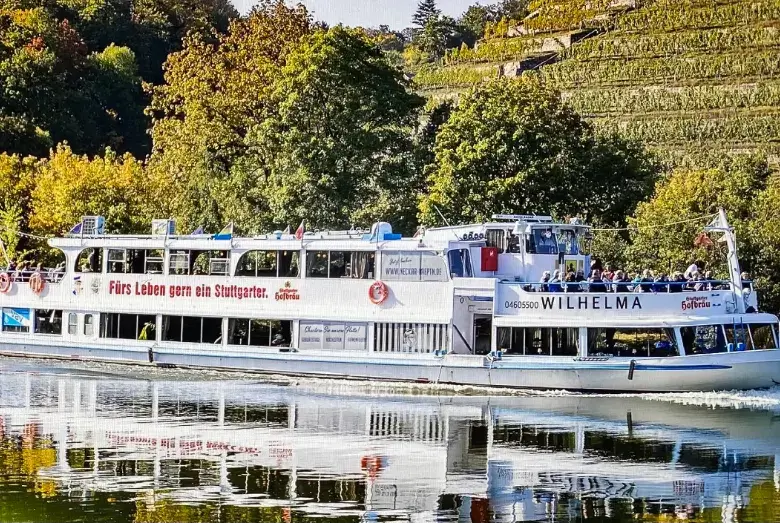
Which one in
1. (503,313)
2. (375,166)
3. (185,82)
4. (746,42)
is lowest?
(503,313)

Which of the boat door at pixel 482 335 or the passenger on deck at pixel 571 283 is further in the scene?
the boat door at pixel 482 335

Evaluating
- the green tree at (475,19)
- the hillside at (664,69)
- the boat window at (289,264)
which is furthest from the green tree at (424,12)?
the boat window at (289,264)

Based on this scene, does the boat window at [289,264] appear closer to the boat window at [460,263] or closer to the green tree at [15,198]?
the boat window at [460,263]

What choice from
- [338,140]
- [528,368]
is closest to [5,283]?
[338,140]

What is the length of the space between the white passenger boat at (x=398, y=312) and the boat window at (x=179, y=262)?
0.22 ft

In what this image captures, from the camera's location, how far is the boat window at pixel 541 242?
42.7 m

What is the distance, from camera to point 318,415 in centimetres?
3762

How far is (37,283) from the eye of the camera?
166 feet

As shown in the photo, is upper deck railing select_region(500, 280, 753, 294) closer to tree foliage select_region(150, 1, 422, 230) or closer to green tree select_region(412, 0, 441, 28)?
tree foliage select_region(150, 1, 422, 230)

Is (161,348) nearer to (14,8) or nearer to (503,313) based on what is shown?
(503,313)

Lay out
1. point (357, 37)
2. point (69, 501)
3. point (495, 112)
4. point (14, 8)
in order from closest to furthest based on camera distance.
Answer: point (69, 501), point (495, 112), point (357, 37), point (14, 8)

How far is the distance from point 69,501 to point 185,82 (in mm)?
47165

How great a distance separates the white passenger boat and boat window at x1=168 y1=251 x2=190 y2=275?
0.22 ft

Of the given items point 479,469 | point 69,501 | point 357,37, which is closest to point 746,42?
point 357,37
